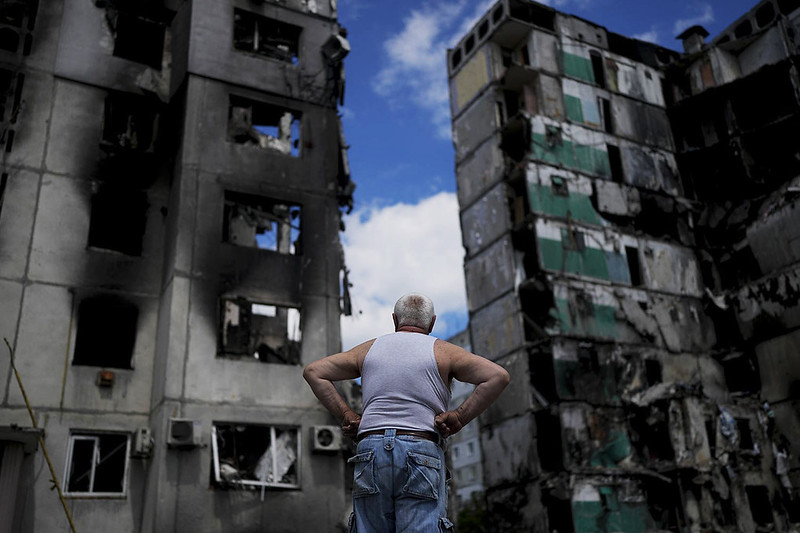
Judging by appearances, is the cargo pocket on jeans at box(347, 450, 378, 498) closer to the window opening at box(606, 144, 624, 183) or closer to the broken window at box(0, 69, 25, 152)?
the broken window at box(0, 69, 25, 152)

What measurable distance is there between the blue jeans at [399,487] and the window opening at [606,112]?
34.9 metres

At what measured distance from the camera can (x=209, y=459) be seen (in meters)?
16.8

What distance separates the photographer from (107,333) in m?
18.9

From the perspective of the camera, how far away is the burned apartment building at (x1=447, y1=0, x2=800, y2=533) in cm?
2889

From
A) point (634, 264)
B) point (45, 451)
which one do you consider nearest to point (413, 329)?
point (45, 451)

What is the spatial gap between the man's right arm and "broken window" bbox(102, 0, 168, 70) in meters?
20.5

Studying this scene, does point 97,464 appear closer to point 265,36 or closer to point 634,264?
point 265,36

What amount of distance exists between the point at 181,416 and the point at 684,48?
120ft

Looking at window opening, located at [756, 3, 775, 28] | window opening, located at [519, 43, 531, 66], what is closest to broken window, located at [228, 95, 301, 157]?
window opening, located at [519, 43, 531, 66]

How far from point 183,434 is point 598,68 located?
2989 cm

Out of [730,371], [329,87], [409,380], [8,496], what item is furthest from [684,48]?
[409,380]

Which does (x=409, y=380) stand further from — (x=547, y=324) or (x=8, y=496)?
(x=547, y=324)

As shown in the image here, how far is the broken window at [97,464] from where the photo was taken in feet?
54.4

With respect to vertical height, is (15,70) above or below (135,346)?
above
